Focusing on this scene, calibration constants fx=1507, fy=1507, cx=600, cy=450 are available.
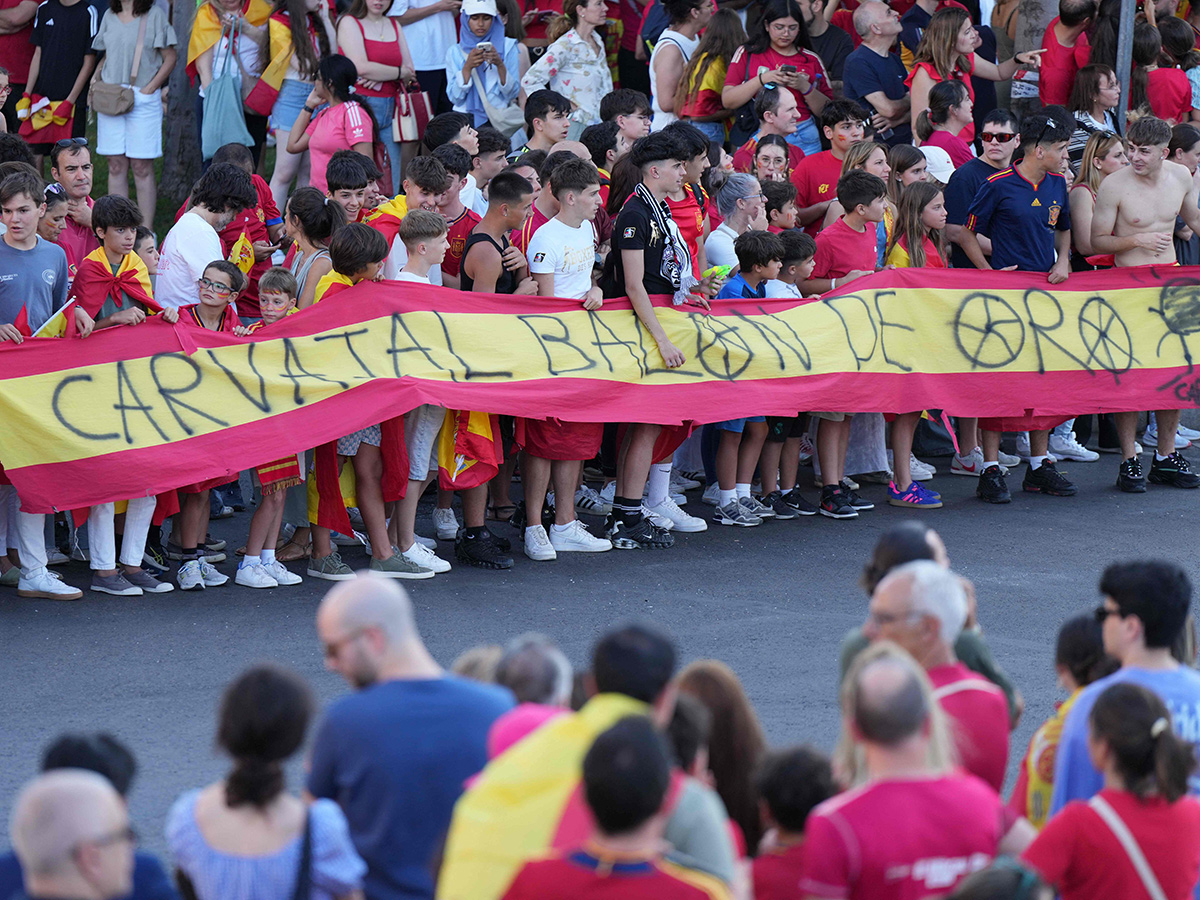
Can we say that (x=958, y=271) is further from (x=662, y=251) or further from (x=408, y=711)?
(x=408, y=711)

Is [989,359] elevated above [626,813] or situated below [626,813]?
above

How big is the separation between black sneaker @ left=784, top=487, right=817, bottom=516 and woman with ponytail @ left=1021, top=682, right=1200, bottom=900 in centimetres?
598

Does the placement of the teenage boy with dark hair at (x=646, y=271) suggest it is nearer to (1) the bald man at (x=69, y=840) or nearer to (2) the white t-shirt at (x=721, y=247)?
(2) the white t-shirt at (x=721, y=247)

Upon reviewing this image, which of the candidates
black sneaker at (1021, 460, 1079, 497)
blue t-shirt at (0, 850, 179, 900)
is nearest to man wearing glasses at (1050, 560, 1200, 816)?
blue t-shirt at (0, 850, 179, 900)

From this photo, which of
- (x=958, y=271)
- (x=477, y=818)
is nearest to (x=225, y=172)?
(x=958, y=271)

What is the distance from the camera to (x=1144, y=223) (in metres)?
10.4

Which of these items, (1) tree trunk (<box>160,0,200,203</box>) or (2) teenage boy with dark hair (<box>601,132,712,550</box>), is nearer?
(2) teenage boy with dark hair (<box>601,132,712,550</box>)

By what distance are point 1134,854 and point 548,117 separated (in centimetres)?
815

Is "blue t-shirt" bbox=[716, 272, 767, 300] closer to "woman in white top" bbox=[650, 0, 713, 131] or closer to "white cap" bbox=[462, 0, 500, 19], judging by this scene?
"woman in white top" bbox=[650, 0, 713, 131]

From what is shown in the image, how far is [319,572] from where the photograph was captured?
8180mm

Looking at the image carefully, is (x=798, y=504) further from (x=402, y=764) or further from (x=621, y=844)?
(x=621, y=844)

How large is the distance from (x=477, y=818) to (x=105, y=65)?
1134 cm

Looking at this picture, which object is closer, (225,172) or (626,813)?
(626,813)

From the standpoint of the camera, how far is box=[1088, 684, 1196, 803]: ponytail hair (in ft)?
11.5
